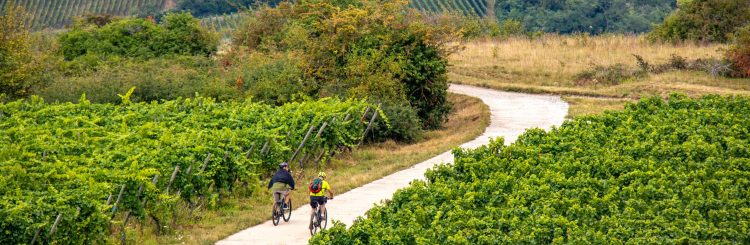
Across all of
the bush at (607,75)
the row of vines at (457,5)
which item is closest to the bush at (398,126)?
the bush at (607,75)

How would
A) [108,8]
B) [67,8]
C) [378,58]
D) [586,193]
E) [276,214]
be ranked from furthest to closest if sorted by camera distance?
[108,8] < [67,8] < [378,58] < [276,214] < [586,193]

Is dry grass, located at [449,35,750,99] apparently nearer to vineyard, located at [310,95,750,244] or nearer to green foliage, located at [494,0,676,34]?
vineyard, located at [310,95,750,244]

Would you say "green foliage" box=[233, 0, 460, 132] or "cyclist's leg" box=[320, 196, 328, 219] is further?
"green foliage" box=[233, 0, 460, 132]

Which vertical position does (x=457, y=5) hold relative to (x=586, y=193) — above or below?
below

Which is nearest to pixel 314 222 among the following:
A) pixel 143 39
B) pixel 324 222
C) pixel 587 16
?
pixel 324 222

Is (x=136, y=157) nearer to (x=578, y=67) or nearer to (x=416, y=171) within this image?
(x=416, y=171)

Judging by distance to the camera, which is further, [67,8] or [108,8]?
[108,8]

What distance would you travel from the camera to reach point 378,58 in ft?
116

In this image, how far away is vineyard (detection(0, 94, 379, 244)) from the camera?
688 inches

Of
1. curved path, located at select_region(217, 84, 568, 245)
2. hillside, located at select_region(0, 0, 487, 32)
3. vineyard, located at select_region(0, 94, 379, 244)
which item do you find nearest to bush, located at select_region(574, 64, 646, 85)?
curved path, located at select_region(217, 84, 568, 245)

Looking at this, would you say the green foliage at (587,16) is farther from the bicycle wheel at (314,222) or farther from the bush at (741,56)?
the bicycle wheel at (314,222)

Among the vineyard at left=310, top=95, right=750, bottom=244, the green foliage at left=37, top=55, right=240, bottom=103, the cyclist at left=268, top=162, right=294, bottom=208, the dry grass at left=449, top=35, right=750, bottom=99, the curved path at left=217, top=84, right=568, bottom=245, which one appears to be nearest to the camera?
the vineyard at left=310, top=95, right=750, bottom=244

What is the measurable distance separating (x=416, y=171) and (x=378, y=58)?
29.8 feet

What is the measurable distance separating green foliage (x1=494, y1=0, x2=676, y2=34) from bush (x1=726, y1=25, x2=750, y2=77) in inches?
1675
